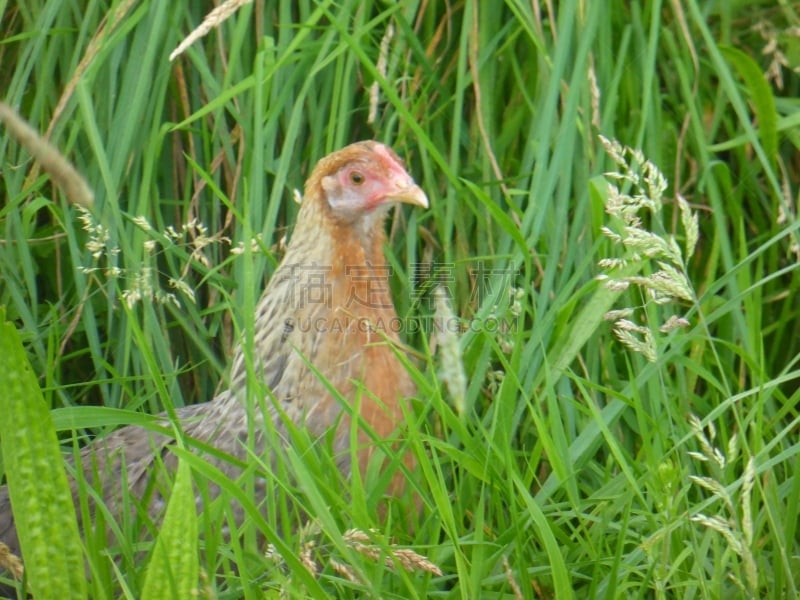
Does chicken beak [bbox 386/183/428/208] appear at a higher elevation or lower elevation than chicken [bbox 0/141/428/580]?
higher

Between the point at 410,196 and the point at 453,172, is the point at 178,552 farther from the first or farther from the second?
the point at 453,172

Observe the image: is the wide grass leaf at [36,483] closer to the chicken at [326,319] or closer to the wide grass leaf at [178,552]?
the wide grass leaf at [178,552]

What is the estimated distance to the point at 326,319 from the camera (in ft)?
9.31

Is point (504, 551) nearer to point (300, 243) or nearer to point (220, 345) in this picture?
point (300, 243)

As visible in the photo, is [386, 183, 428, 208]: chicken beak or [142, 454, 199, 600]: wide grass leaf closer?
[142, 454, 199, 600]: wide grass leaf

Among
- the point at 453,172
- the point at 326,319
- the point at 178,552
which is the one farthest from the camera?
the point at 453,172

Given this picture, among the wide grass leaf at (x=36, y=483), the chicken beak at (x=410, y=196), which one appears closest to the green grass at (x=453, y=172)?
the chicken beak at (x=410, y=196)

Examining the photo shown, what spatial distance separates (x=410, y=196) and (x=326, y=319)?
13.1 inches

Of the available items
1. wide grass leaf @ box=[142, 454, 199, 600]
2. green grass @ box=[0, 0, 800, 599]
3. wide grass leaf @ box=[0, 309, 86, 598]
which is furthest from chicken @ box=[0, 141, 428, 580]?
wide grass leaf @ box=[142, 454, 199, 600]

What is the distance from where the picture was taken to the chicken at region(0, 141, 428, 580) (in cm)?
277

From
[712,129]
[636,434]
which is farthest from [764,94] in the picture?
[636,434]

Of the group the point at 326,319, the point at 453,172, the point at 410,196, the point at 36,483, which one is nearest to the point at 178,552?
the point at 36,483

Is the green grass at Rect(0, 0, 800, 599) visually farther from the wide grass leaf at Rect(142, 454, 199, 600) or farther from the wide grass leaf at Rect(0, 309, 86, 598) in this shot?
the wide grass leaf at Rect(142, 454, 199, 600)

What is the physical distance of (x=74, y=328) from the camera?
3195 mm
